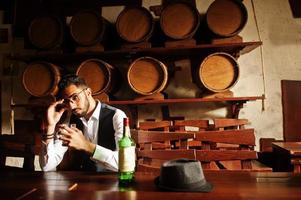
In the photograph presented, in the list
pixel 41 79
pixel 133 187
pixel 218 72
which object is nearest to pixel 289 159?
pixel 218 72

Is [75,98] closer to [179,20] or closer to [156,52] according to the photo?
[156,52]

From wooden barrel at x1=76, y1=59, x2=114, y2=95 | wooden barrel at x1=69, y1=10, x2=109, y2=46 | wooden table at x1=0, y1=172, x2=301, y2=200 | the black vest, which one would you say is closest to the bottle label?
wooden table at x1=0, y1=172, x2=301, y2=200

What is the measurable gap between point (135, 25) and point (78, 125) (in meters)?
1.29

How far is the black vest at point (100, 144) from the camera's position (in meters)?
2.18

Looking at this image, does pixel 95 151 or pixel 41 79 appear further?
pixel 41 79

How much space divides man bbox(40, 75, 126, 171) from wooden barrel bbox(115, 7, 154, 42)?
1.02 meters

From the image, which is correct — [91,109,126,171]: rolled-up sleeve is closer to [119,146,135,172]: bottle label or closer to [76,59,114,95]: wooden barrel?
[119,146,135,172]: bottle label

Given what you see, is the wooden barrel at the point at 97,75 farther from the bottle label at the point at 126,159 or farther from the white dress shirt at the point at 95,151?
the bottle label at the point at 126,159

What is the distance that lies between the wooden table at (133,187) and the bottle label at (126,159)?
0.09m

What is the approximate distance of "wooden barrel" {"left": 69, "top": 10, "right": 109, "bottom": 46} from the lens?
3.10 metres

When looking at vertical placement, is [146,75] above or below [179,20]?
below

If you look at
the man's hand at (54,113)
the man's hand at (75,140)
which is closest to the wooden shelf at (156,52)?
the man's hand at (54,113)

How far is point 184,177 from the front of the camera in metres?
1.27

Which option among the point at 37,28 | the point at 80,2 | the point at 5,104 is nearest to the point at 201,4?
the point at 80,2
